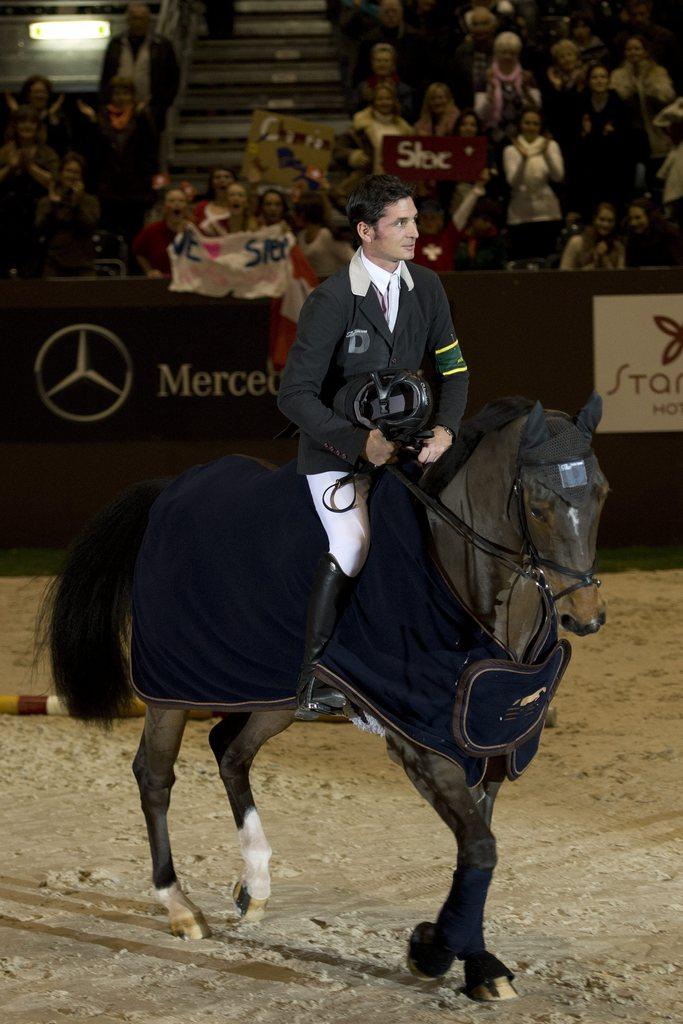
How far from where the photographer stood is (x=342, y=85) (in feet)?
51.3

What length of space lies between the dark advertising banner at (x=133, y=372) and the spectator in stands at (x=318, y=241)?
0.81 metres

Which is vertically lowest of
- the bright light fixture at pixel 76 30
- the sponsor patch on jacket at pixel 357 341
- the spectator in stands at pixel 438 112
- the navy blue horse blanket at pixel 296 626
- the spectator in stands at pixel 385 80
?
the navy blue horse blanket at pixel 296 626

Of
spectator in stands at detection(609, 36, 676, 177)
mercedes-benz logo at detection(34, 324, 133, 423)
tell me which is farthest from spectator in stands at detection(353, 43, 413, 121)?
mercedes-benz logo at detection(34, 324, 133, 423)

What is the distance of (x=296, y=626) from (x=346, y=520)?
1.33 ft

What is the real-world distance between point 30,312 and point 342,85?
6082mm

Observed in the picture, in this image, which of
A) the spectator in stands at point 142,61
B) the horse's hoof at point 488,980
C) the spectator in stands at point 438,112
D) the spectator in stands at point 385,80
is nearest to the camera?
the horse's hoof at point 488,980

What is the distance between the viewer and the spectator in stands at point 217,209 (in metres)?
11.0

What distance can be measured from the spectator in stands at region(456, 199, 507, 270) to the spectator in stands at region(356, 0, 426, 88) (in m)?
2.41

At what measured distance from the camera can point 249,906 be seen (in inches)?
187

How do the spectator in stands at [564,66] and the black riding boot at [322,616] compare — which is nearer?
the black riding boot at [322,616]

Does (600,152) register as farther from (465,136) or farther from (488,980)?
(488,980)

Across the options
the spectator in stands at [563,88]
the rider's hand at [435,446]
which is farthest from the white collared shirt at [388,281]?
the spectator in stands at [563,88]

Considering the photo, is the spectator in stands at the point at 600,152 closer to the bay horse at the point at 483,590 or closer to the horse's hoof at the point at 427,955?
the bay horse at the point at 483,590

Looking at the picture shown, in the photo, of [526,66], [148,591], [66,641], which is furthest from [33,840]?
[526,66]
